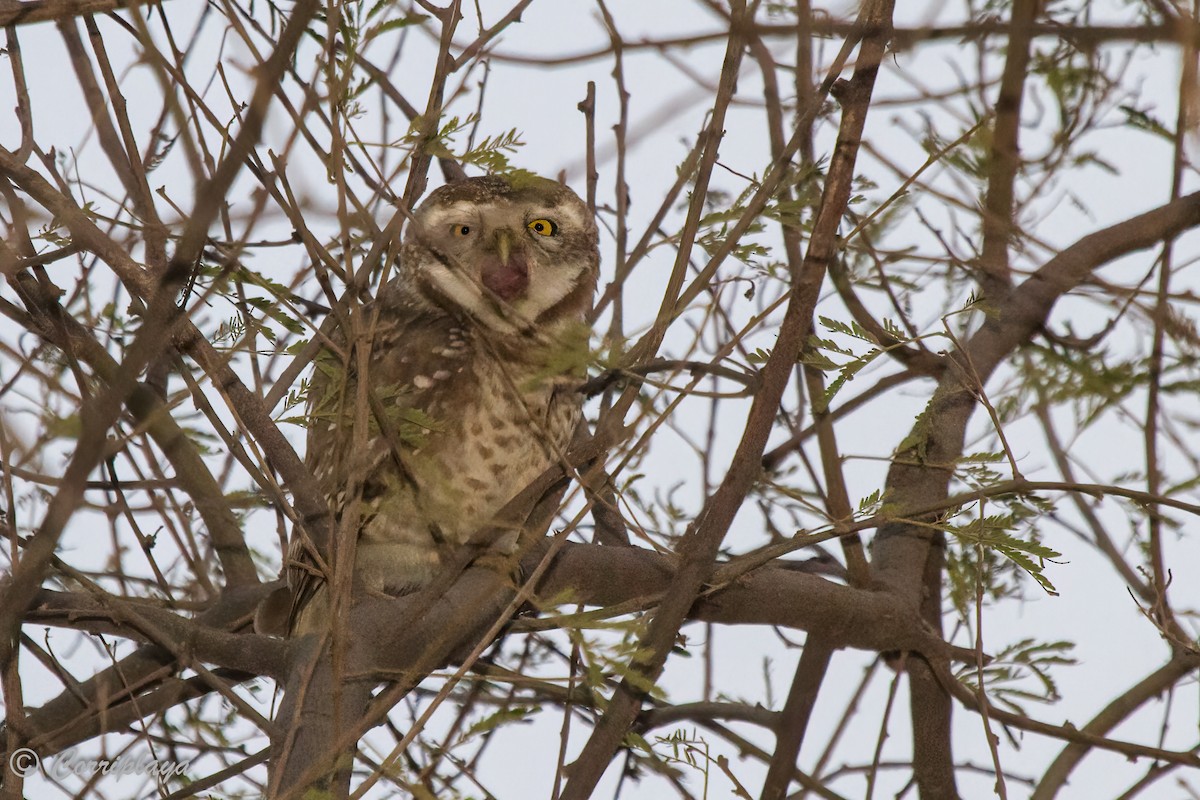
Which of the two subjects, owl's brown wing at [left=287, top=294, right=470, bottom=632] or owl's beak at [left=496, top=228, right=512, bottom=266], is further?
owl's beak at [left=496, top=228, right=512, bottom=266]

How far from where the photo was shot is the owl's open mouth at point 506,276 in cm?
409

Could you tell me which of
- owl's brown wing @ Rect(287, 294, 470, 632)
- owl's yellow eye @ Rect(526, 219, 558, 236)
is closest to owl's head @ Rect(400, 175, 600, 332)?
owl's yellow eye @ Rect(526, 219, 558, 236)

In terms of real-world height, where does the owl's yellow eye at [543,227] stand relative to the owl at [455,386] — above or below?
above

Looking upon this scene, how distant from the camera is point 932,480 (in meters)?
3.76

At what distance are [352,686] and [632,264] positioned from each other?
1.00m

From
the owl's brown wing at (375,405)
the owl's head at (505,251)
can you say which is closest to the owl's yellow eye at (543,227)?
the owl's head at (505,251)

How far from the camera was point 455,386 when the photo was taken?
3.70 metres

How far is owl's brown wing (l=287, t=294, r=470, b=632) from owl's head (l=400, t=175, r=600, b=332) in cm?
15

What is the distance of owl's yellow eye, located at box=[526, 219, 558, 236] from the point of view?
421cm

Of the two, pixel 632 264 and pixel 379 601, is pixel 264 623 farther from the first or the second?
pixel 632 264

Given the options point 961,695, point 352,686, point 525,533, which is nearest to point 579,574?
point 525,533

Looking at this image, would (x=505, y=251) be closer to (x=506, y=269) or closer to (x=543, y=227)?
(x=506, y=269)

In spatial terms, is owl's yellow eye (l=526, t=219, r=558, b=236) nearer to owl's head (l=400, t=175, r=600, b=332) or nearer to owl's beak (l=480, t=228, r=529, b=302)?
owl's head (l=400, t=175, r=600, b=332)

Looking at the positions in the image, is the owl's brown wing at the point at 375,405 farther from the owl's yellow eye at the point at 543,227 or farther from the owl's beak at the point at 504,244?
the owl's yellow eye at the point at 543,227
